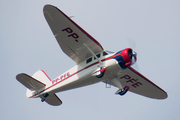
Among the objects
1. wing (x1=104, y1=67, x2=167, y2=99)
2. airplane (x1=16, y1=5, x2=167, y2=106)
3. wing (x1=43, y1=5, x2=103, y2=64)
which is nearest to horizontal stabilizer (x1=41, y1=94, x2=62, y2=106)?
airplane (x1=16, y1=5, x2=167, y2=106)

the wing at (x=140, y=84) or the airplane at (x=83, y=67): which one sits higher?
the airplane at (x=83, y=67)

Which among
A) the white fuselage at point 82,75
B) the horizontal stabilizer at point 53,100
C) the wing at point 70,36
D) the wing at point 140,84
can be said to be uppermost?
the wing at point 70,36

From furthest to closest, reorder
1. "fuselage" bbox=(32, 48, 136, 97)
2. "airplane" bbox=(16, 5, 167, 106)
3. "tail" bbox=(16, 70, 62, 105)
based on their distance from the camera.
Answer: "tail" bbox=(16, 70, 62, 105), "fuselage" bbox=(32, 48, 136, 97), "airplane" bbox=(16, 5, 167, 106)

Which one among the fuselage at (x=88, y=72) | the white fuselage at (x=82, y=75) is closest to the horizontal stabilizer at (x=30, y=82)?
the fuselage at (x=88, y=72)

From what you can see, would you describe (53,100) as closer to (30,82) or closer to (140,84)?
(30,82)

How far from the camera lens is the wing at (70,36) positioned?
62.2 ft

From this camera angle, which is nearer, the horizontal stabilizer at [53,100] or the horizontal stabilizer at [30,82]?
the horizontal stabilizer at [30,82]

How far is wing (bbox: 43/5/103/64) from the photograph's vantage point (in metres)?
19.0

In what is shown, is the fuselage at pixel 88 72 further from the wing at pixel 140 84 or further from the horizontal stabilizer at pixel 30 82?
the wing at pixel 140 84

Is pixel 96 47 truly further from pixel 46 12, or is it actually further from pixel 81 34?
pixel 46 12

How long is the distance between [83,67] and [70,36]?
243 centimetres

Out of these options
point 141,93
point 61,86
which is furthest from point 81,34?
point 141,93

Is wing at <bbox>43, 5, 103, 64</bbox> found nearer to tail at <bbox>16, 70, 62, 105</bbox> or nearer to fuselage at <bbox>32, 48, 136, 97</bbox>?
fuselage at <bbox>32, 48, 136, 97</bbox>

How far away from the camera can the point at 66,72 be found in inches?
886
